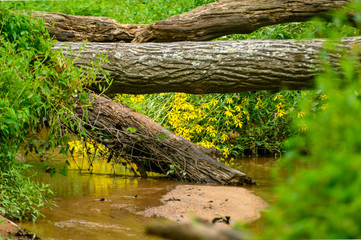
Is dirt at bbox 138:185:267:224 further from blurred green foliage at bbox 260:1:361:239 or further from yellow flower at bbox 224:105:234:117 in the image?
blurred green foliage at bbox 260:1:361:239

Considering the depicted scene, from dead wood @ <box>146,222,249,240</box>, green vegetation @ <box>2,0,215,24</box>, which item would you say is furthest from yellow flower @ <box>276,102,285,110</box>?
dead wood @ <box>146,222,249,240</box>

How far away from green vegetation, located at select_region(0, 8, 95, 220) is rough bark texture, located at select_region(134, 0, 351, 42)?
2066mm

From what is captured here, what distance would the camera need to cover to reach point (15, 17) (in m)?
4.48

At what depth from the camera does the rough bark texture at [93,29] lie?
22.1ft

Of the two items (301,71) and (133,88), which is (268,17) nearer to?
(301,71)

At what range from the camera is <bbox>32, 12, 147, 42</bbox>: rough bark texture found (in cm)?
673

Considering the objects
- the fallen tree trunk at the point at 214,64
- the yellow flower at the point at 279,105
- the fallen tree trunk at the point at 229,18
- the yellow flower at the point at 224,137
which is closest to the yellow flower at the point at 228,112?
the yellow flower at the point at 224,137

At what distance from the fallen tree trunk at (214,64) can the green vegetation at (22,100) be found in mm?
938

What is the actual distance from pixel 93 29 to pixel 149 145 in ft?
7.34

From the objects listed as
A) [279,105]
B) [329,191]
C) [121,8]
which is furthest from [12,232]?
[121,8]

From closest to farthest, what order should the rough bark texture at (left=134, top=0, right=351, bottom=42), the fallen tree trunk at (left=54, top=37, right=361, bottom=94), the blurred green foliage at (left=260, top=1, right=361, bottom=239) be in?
the blurred green foliage at (left=260, top=1, right=361, bottom=239) → the fallen tree trunk at (left=54, top=37, right=361, bottom=94) → the rough bark texture at (left=134, top=0, right=351, bottom=42)

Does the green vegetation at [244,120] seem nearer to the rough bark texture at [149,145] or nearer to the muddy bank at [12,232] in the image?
the muddy bank at [12,232]

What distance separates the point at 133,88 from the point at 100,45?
619 millimetres

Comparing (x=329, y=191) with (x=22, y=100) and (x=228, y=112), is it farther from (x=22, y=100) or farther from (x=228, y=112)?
(x=228, y=112)
